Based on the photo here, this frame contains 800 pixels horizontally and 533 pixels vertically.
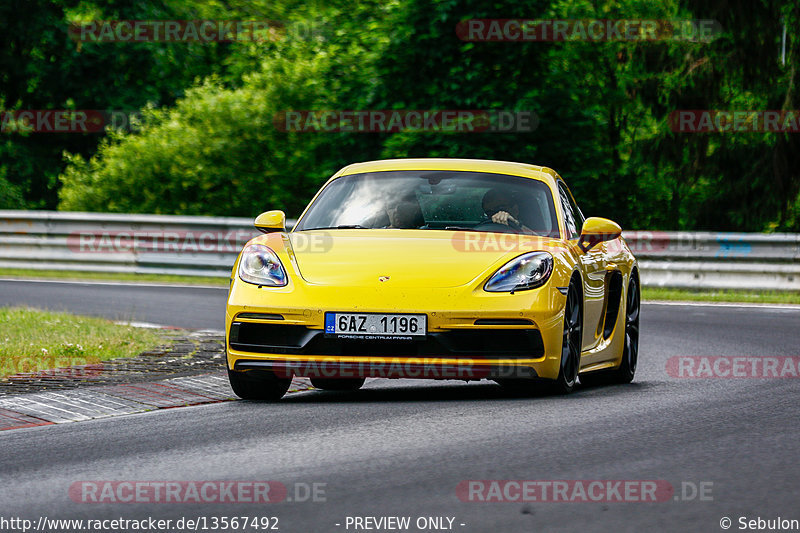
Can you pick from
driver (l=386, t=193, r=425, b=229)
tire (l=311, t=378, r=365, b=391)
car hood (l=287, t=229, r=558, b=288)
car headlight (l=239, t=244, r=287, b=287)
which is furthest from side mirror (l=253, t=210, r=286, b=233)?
tire (l=311, t=378, r=365, b=391)

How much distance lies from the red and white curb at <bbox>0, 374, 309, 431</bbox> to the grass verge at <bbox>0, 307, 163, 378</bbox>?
105 centimetres

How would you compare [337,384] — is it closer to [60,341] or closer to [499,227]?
[499,227]

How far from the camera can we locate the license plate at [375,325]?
26.5ft

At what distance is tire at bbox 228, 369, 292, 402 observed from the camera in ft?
28.0

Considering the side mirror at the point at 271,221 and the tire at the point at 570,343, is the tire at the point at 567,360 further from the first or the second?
the side mirror at the point at 271,221

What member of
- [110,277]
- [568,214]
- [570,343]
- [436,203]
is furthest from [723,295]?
[570,343]

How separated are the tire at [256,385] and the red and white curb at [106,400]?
176 millimetres

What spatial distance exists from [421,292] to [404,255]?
0.36 metres

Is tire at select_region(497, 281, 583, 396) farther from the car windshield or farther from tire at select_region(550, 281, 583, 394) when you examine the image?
the car windshield

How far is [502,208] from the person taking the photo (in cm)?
927

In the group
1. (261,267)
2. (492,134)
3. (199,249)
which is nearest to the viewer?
(261,267)

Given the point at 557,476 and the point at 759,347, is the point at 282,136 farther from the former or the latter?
the point at 557,476

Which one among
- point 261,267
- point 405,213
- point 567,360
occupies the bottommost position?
point 567,360

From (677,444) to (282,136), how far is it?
21.0 metres
